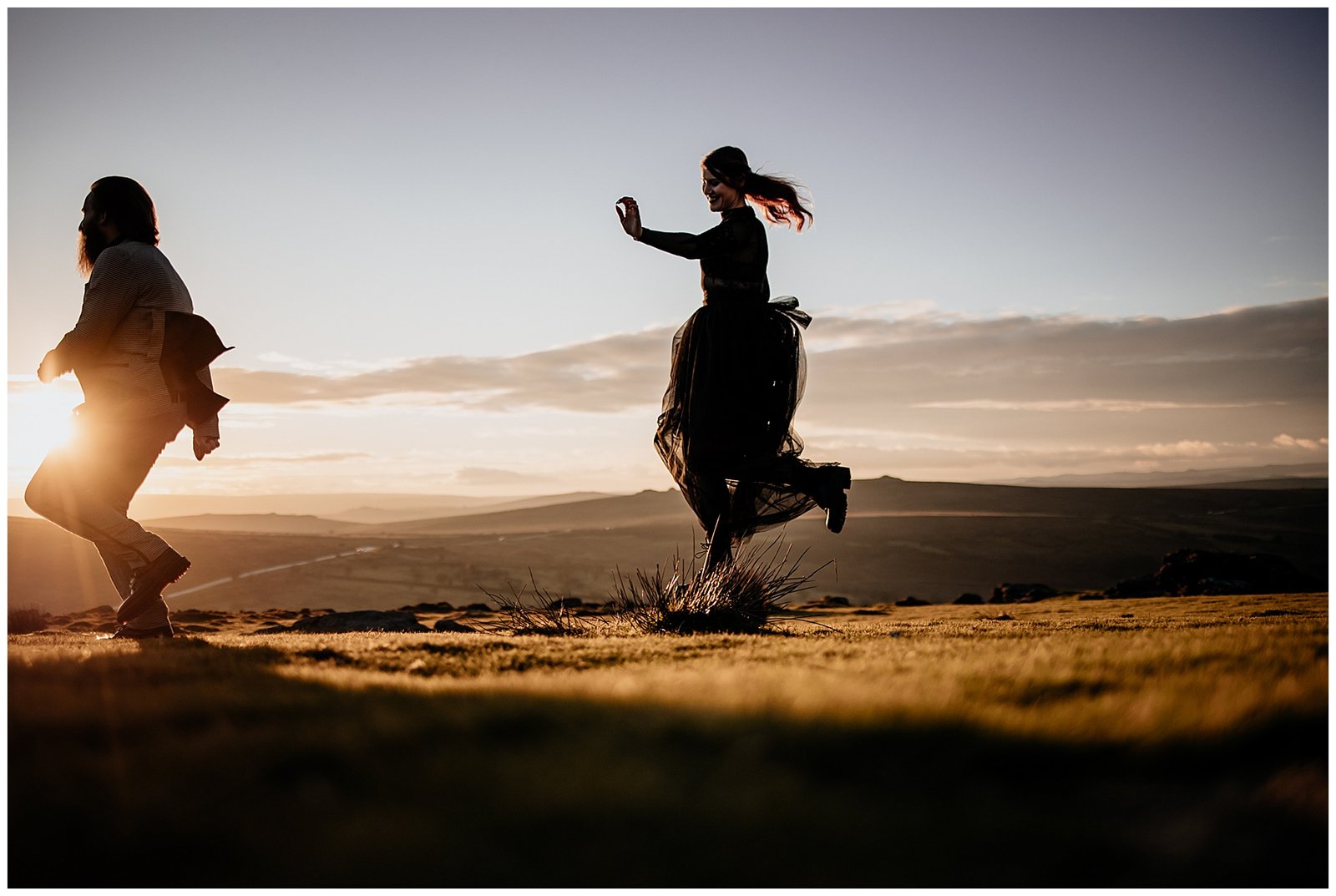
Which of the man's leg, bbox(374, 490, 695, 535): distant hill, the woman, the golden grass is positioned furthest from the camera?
bbox(374, 490, 695, 535): distant hill

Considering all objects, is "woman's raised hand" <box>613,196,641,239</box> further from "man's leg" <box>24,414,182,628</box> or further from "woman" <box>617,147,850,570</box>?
"man's leg" <box>24,414,182,628</box>

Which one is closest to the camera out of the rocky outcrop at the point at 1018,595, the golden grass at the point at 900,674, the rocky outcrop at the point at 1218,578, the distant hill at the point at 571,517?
the golden grass at the point at 900,674

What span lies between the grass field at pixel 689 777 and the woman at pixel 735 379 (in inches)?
112

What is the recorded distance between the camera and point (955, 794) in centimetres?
136

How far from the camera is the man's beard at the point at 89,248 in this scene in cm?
443

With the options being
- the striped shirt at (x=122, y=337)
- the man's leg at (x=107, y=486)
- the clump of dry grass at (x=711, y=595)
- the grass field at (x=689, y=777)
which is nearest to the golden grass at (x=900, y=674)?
the grass field at (x=689, y=777)

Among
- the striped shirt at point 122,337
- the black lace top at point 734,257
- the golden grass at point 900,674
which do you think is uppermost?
the black lace top at point 734,257

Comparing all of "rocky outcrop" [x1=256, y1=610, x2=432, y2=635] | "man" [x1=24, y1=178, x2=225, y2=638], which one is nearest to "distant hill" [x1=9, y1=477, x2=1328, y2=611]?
"rocky outcrop" [x1=256, y1=610, x2=432, y2=635]

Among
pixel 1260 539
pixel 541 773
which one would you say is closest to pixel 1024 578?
pixel 1260 539

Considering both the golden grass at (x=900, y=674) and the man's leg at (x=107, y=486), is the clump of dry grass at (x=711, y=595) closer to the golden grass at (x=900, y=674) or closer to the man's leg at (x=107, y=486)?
the golden grass at (x=900, y=674)

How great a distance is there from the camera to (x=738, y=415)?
16.7ft

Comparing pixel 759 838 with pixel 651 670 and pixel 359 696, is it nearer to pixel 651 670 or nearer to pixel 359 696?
pixel 359 696

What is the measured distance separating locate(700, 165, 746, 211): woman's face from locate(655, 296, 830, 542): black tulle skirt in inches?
23.1

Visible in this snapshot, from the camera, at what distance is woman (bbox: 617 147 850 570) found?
500cm
